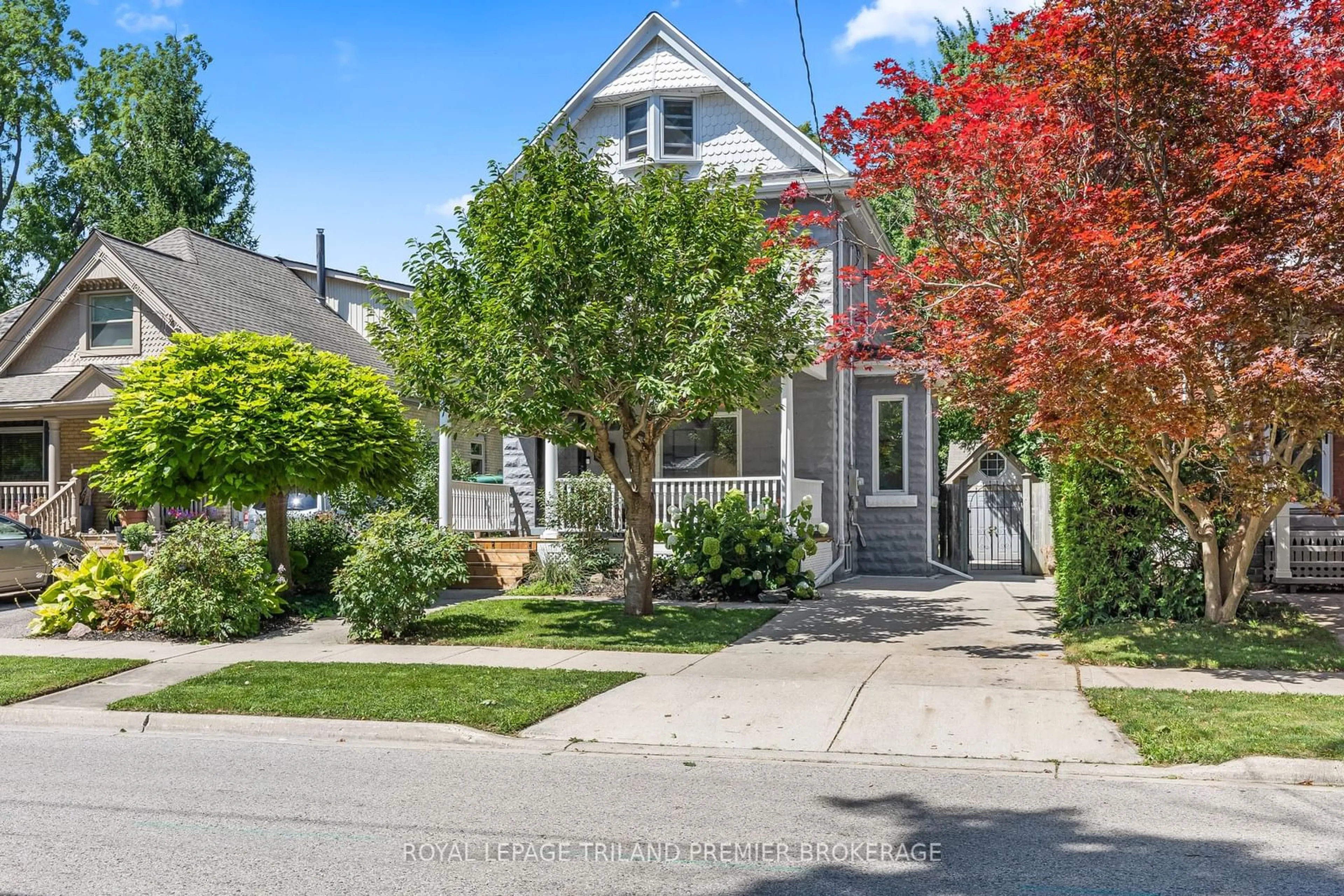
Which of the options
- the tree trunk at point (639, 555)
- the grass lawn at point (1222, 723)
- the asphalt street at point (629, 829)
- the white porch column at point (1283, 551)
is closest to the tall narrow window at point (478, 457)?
the tree trunk at point (639, 555)

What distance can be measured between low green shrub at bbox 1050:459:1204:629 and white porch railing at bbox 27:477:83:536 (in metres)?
18.6

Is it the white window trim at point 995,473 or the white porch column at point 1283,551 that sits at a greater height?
the white window trim at point 995,473

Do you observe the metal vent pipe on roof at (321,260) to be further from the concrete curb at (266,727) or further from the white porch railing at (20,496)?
the concrete curb at (266,727)

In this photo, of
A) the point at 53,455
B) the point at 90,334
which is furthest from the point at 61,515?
the point at 90,334

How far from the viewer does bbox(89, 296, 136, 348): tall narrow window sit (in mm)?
23516

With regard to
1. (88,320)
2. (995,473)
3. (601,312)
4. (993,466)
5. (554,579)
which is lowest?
(554,579)

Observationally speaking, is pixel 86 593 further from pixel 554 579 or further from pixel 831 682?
pixel 831 682

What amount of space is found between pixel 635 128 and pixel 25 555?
12.3m

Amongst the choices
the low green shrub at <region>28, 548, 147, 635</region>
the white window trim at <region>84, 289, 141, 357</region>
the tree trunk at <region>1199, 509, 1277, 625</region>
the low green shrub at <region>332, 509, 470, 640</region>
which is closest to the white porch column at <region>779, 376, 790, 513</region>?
the low green shrub at <region>332, 509, 470, 640</region>

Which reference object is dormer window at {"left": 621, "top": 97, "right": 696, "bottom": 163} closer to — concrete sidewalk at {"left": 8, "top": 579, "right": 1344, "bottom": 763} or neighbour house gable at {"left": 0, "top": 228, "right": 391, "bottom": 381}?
neighbour house gable at {"left": 0, "top": 228, "right": 391, "bottom": 381}

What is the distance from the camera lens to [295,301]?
92.5 ft

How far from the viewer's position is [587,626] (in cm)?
1309

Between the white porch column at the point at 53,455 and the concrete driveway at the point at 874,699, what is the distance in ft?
54.1

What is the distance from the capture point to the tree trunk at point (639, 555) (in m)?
13.5
